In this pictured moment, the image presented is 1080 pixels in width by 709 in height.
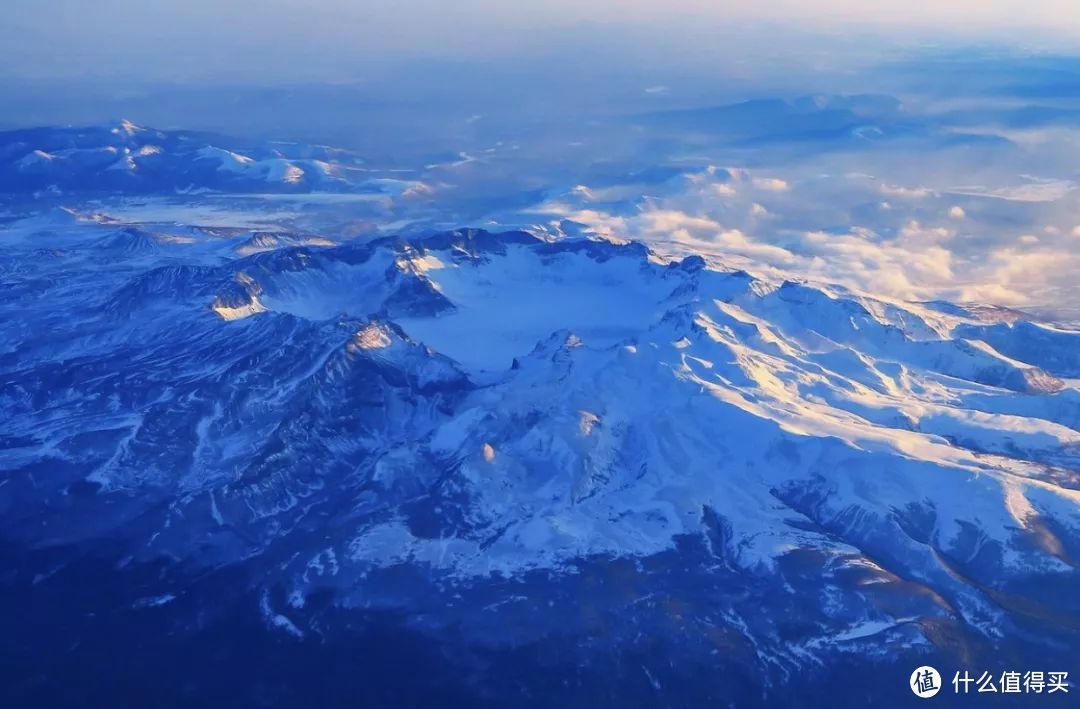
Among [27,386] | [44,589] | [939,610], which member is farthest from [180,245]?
[939,610]

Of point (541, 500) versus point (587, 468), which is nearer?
point (541, 500)

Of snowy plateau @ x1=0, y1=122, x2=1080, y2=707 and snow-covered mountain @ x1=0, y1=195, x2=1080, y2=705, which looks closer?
snowy plateau @ x1=0, y1=122, x2=1080, y2=707

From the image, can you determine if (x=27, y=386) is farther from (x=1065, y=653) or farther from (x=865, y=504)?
(x=1065, y=653)

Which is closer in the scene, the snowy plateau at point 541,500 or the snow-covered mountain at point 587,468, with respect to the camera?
the snowy plateau at point 541,500

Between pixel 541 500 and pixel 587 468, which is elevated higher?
pixel 587 468
